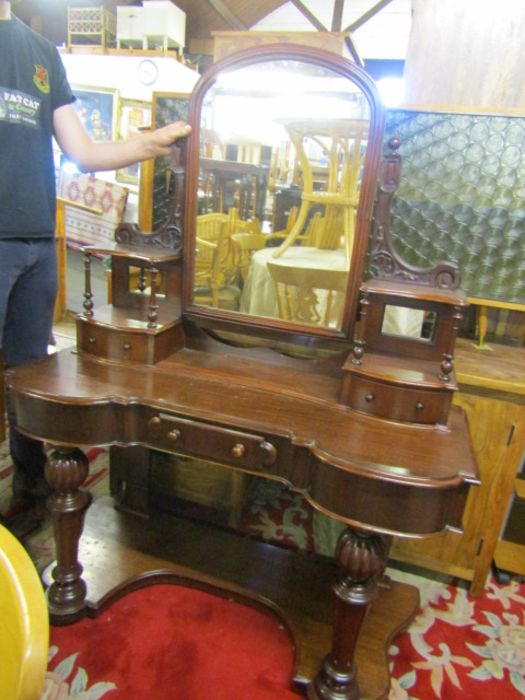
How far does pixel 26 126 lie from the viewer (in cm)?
139

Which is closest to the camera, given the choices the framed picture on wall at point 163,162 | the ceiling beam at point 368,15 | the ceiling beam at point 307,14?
the framed picture on wall at point 163,162

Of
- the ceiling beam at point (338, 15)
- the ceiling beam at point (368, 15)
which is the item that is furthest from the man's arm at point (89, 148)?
the ceiling beam at point (338, 15)

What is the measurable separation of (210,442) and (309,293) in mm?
540

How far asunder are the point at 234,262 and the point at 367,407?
23.9 inches

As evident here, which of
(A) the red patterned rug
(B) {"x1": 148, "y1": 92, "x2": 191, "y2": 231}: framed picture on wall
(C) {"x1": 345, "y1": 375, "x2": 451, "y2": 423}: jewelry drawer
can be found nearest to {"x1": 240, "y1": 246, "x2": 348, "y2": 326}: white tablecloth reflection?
(C) {"x1": 345, "y1": 375, "x2": 451, "y2": 423}: jewelry drawer

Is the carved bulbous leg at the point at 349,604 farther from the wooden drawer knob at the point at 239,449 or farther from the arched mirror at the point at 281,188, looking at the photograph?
the arched mirror at the point at 281,188

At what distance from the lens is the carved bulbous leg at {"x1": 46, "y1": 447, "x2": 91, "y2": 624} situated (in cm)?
132

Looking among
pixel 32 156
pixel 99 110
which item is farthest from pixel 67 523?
pixel 99 110

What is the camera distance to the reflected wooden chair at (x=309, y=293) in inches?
55.4

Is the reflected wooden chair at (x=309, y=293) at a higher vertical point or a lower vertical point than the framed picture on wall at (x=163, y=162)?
lower

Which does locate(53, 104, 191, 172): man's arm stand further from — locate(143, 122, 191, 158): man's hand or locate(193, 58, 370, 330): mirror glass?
locate(193, 58, 370, 330): mirror glass

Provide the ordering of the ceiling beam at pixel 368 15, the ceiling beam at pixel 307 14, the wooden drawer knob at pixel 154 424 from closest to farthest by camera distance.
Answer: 1. the wooden drawer knob at pixel 154 424
2. the ceiling beam at pixel 368 15
3. the ceiling beam at pixel 307 14

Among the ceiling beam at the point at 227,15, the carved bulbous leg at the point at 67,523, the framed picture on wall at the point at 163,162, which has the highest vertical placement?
the ceiling beam at the point at 227,15

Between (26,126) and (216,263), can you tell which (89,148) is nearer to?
(26,126)
